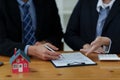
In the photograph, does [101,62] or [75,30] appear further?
[75,30]

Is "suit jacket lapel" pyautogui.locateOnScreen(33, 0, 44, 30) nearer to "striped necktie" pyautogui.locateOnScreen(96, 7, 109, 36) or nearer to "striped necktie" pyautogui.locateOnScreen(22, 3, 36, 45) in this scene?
"striped necktie" pyautogui.locateOnScreen(22, 3, 36, 45)

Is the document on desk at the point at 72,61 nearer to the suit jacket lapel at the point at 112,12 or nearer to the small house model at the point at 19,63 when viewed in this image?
the small house model at the point at 19,63

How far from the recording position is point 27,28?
2.27 meters

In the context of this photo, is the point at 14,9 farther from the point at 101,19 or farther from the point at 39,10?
the point at 101,19

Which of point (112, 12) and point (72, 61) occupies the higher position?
point (112, 12)

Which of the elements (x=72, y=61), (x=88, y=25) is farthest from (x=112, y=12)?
(x=72, y=61)

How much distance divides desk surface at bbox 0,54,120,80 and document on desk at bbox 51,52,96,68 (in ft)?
0.12

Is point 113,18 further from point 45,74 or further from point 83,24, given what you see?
point 45,74

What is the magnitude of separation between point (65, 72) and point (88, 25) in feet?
2.92

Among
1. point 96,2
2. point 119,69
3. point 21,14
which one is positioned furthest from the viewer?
point 96,2

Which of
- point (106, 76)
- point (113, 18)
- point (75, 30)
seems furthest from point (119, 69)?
point (75, 30)

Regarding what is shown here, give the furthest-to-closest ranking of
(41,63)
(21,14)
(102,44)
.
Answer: (21,14) < (102,44) < (41,63)

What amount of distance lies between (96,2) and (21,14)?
64 centimetres

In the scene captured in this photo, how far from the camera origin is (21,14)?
2.21 metres
